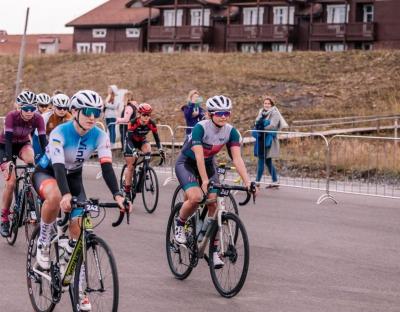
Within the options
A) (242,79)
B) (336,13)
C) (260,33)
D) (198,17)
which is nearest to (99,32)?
(198,17)

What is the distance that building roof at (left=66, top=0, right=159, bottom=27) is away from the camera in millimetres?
82875

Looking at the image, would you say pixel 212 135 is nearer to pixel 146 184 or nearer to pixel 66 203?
pixel 66 203

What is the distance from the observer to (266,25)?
230 feet

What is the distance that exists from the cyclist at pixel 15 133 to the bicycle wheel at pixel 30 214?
1.27 ft

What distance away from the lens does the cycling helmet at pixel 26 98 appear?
1176cm

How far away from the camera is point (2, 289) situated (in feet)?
30.7

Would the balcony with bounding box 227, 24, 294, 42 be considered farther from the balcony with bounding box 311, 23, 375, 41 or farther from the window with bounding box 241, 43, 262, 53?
the balcony with bounding box 311, 23, 375, 41

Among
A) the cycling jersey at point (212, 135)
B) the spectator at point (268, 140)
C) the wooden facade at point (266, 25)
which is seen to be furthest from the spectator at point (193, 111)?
the wooden facade at point (266, 25)

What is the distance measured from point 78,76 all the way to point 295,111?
19.1 m

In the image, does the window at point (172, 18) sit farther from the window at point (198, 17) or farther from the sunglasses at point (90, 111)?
the sunglasses at point (90, 111)

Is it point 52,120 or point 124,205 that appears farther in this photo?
point 52,120

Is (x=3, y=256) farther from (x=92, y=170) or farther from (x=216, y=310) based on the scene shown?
(x=92, y=170)

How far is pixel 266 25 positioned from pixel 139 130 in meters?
54.8

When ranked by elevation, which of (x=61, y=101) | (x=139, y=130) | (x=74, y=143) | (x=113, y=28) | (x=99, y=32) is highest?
(x=113, y=28)
